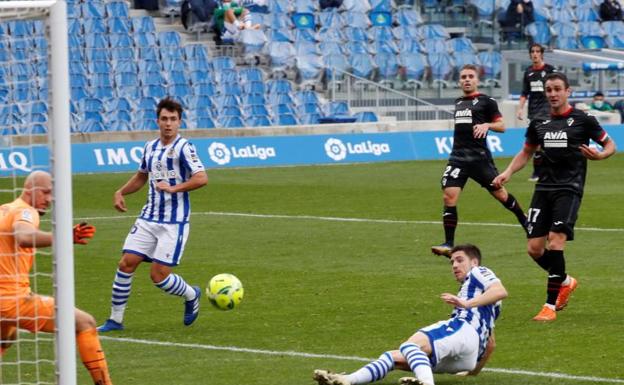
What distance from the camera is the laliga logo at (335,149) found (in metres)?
33.5

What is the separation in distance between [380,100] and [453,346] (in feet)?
94.2

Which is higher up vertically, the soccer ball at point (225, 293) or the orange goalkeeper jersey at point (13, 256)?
the orange goalkeeper jersey at point (13, 256)

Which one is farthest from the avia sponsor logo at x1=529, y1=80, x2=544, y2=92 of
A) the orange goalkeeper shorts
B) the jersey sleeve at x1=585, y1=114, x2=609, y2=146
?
the orange goalkeeper shorts

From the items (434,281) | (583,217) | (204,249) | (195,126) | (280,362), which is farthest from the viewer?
(195,126)

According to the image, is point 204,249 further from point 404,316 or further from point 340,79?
point 340,79

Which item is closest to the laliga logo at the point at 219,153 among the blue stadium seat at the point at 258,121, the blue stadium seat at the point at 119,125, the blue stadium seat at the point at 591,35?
the blue stadium seat at the point at 119,125

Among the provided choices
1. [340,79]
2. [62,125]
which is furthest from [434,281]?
[340,79]

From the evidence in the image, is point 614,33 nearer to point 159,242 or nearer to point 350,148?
point 350,148

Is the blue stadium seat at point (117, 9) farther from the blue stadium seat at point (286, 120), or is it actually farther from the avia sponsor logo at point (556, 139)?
the avia sponsor logo at point (556, 139)

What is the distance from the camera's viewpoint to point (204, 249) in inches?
733

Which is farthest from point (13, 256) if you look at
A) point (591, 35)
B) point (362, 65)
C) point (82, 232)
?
point (591, 35)

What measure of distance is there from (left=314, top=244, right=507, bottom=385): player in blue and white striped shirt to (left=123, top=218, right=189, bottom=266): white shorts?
10.6 ft

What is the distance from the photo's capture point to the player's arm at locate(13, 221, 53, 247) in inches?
348

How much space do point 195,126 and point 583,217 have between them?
14.9 metres
